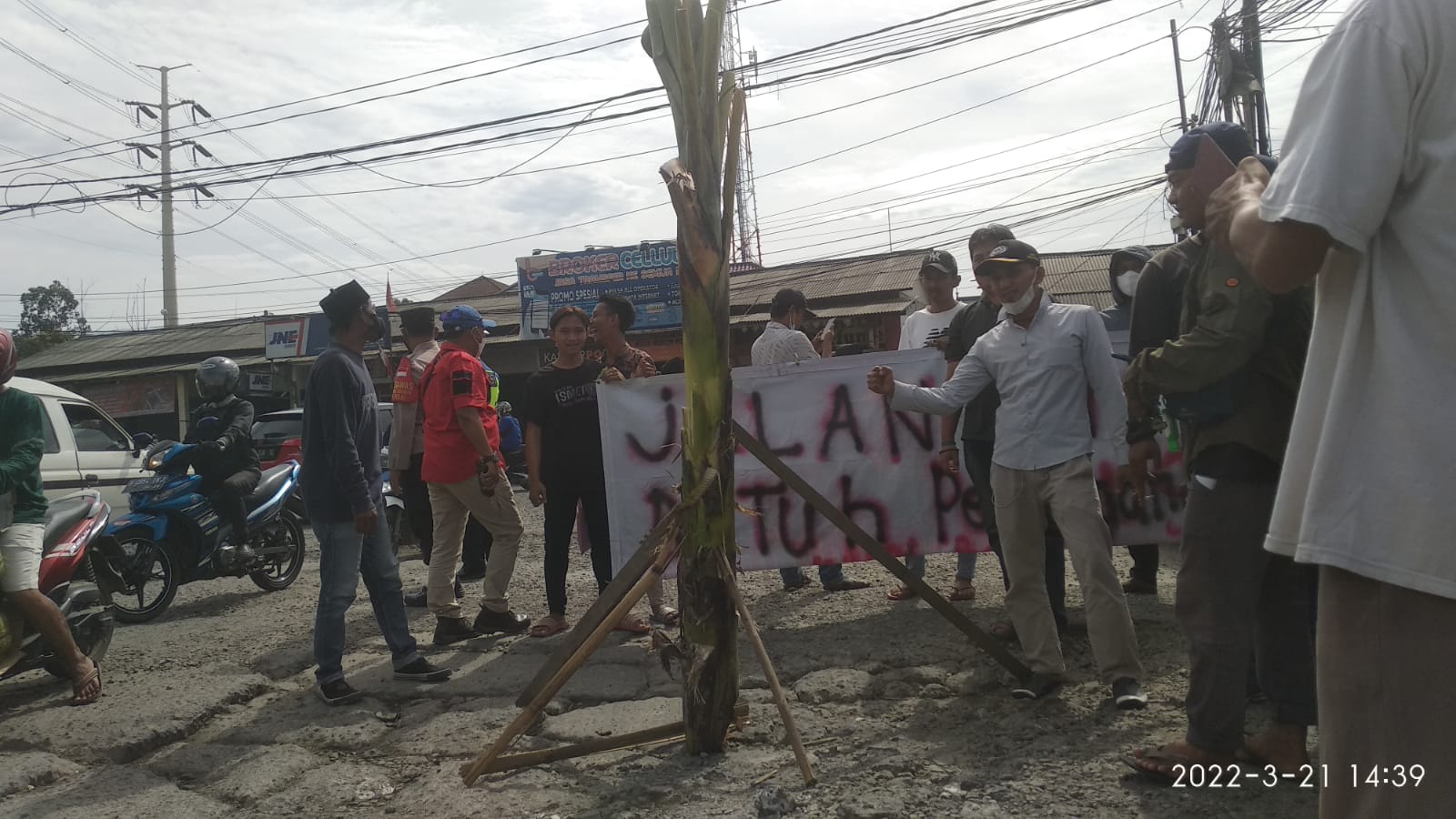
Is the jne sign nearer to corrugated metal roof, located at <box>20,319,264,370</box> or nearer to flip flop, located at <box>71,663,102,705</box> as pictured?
flip flop, located at <box>71,663,102,705</box>

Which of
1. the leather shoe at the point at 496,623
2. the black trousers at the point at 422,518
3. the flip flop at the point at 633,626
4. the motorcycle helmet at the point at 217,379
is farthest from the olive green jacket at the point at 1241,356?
the motorcycle helmet at the point at 217,379

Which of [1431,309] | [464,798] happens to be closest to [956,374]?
[464,798]

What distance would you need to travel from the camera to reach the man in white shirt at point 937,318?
18.3 ft

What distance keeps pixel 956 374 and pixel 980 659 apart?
1.27 m

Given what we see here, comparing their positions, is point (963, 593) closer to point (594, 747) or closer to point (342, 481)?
point (594, 747)

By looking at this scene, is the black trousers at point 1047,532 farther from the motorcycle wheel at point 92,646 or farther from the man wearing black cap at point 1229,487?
the motorcycle wheel at point 92,646

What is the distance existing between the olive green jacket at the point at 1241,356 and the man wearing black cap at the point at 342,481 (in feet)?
10.7

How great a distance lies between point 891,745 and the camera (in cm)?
352

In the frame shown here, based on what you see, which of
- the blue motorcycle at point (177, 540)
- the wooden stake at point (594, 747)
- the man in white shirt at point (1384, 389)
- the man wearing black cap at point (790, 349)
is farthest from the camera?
the blue motorcycle at point (177, 540)

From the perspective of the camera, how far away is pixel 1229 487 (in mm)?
2893

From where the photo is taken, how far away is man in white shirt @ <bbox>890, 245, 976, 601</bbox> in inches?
219

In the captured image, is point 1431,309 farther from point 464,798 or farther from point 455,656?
point 455,656
